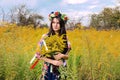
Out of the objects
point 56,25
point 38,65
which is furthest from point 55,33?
point 38,65

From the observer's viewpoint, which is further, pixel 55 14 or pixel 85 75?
pixel 85 75

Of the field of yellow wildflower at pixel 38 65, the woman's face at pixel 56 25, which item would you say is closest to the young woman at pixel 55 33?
the woman's face at pixel 56 25

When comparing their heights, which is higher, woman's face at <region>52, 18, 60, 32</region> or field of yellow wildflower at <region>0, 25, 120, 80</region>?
woman's face at <region>52, 18, 60, 32</region>

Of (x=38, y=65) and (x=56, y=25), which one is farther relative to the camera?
(x=38, y=65)

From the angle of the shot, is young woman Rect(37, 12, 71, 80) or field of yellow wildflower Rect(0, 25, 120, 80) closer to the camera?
young woman Rect(37, 12, 71, 80)

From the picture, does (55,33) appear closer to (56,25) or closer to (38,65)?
(56,25)

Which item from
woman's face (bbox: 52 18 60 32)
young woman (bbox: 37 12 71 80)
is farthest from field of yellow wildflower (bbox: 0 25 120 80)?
woman's face (bbox: 52 18 60 32)

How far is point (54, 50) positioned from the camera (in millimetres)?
4707

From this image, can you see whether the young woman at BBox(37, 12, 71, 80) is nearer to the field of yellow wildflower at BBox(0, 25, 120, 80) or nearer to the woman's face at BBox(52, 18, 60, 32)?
the woman's face at BBox(52, 18, 60, 32)

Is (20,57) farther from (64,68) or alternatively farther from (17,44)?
(64,68)

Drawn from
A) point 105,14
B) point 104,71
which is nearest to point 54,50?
point 104,71

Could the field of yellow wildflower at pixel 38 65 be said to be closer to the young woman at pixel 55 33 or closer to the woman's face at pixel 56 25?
the young woman at pixel 55 33

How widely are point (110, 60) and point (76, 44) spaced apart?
1379mm

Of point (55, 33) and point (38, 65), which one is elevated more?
point (55, 33)
